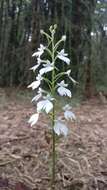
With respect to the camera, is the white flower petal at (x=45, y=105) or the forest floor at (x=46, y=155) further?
the forest floor at (x=46, y=155)

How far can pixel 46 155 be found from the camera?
258 cm

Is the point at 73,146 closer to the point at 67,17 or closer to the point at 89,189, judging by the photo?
the point at 89,189

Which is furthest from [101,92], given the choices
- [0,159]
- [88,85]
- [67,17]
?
[0,159]

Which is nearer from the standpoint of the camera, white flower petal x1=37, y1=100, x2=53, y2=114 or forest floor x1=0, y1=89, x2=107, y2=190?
white flower petal x1=37, y1=100, x2=53, y2=114

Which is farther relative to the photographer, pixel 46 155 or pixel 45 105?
pixel 46 155

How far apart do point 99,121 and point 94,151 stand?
571mm

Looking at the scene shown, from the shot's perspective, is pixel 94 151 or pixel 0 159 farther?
pixel 94 151

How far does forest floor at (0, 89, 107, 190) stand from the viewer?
2.37 m

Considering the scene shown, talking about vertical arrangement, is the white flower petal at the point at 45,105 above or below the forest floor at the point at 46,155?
above

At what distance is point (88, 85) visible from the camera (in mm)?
4137

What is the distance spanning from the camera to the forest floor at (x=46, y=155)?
2.37m

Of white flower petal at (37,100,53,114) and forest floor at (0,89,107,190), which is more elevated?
white flower petal at (37,100,53,114)

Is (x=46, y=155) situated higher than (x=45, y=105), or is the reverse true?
(x=45, y=105)

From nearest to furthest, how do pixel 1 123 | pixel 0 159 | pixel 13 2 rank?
pixel 0 159, pixel 1 123, pixel 13 2
